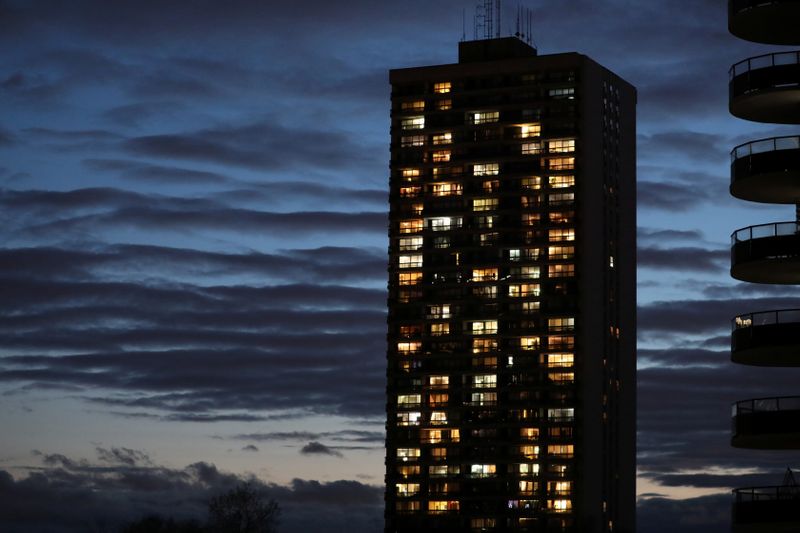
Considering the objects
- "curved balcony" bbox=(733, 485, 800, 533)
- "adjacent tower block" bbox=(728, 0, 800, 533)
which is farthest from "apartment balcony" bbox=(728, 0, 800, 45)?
"curved balcony" bbox=(733, 485, 800, 533)

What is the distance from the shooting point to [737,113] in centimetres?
8856

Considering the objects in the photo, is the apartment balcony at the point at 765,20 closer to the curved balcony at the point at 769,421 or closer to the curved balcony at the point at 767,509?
the curved balcony at the point at 769,421

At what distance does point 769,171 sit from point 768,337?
7.77 meters

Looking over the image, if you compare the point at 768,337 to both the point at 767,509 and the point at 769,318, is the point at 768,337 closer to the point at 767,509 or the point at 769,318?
the point at 769,318

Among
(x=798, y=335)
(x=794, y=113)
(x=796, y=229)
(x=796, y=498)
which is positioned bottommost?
(x=796, y=498)

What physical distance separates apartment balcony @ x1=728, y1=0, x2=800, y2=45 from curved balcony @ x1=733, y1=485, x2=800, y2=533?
21.8m

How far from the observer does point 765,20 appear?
8656 centimetres

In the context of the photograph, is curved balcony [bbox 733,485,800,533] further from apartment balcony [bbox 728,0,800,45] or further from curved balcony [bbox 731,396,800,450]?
apartment balcony [bbox 728,0,800,45]

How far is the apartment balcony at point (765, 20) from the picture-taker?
280 feet

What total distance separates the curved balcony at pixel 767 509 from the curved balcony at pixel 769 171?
14254mm

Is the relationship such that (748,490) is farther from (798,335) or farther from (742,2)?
(742,2)

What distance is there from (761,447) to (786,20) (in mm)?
20364

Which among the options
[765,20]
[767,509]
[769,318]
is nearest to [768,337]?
[769,318]

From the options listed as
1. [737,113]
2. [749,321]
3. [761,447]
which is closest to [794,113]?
[737,113]
